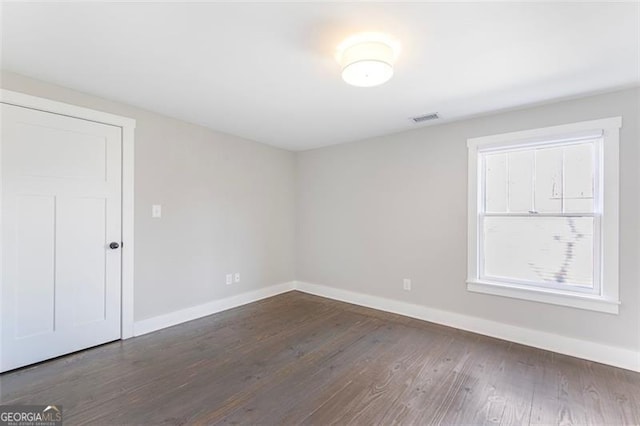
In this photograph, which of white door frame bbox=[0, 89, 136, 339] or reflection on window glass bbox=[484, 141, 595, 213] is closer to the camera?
reflection on window glass bbox=[484, 141, 595, 213]

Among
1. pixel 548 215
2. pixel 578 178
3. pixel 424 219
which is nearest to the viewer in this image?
pixel 578 178

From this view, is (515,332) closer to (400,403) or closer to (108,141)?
(400,403)

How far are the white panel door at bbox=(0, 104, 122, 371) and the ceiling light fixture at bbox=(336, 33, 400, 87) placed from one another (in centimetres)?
241

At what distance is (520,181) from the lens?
A: 9.66 ft

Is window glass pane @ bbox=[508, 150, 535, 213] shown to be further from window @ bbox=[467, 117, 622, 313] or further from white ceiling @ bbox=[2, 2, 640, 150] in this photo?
white ceiling @ bbox=[2, 2, 640, 150]

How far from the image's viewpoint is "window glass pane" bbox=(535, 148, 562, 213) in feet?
9.00

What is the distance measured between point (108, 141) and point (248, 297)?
253 cm

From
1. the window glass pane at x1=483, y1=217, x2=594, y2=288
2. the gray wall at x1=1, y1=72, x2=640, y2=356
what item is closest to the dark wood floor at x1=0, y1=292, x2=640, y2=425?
the gray wall at x1=1, y1=72, x2=640, y2=356

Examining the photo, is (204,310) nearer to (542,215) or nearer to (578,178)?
(542,215)

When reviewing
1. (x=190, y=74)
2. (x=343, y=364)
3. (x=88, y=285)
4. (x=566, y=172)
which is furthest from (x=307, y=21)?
(x=88, y=285)

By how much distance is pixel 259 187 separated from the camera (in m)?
4.28

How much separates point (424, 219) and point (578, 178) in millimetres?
1453
